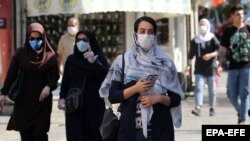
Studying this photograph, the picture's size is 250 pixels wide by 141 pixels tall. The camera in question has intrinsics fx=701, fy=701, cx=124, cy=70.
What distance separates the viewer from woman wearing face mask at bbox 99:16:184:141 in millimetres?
5289

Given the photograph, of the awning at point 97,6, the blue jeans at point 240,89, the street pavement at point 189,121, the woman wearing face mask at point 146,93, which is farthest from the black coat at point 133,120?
the awning at point 97,6

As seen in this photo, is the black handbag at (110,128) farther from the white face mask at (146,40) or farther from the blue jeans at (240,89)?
the blue jeans at (240,89)

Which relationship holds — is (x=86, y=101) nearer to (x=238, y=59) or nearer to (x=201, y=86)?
(x=238, y=59)

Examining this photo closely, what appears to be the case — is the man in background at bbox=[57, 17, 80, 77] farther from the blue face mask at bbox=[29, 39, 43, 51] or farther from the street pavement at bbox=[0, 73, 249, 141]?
the blue face mask at bbox=[29, 39, 43, 51]

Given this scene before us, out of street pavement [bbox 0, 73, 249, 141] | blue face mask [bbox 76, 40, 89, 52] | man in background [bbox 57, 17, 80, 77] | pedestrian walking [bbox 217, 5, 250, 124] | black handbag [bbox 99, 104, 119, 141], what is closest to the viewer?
black handbag [bbox 99, 104, 119, 141]

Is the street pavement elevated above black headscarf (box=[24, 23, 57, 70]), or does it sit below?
below

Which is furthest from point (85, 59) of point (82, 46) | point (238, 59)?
point (238, 59)

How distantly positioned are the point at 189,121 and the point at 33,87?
459 centimetres

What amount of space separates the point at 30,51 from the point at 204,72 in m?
5.34

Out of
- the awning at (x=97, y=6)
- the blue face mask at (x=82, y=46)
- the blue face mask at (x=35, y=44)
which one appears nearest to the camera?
the blue face mask at (x=35, y=44)

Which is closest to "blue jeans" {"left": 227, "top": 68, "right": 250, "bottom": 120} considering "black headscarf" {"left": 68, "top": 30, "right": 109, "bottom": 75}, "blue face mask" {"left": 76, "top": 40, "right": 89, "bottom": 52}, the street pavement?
the street pavement

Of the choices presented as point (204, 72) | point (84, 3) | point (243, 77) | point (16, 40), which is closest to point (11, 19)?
A: point (16, 40)

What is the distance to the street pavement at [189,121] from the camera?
9844 mm

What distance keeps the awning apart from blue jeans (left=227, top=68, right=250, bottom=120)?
3.73m
